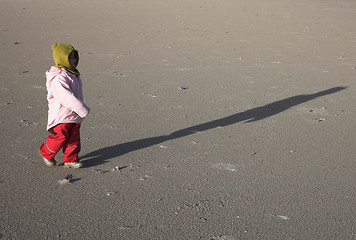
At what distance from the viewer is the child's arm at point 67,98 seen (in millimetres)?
4508

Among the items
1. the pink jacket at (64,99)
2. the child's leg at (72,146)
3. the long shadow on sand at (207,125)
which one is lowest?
the long shadow on sand at (207,125)

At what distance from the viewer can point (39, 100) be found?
274 inches

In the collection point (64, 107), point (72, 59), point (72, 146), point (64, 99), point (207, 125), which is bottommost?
point (207, 125)

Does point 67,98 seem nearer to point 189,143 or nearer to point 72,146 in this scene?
point 72,146

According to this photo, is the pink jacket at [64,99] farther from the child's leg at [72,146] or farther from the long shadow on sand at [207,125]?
the long shadow on sand at [207,125]

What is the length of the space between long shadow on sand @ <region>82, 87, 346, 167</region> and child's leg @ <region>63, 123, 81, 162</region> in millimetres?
205

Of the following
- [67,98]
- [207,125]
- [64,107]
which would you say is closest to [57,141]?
[64,107]

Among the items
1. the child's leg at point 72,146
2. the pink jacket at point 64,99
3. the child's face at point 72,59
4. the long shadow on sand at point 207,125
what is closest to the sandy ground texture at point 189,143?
the long shadow on sand at point 207,125

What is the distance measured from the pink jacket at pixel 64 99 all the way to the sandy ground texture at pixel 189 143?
542mm

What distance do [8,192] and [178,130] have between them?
2.33 meters

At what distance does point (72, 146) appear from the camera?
15.4 feet

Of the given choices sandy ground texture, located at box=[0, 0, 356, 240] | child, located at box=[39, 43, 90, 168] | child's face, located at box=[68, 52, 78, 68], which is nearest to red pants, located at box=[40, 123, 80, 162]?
child, located at box=[39, 43, 90, 168]

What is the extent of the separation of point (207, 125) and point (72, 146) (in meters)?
2.01

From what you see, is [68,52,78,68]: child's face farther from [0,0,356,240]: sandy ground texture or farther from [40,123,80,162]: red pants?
[0,0,356,240]: sandy ground texture
